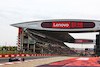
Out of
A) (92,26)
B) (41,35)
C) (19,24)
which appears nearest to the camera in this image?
(92,26)

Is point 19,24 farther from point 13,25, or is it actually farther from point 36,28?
point 36,28

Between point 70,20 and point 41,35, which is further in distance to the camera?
point 41,35

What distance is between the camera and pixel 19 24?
60.2 meters

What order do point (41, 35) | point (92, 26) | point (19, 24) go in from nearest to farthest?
point (92, 26) < point (19, 24) < point (41, 35)

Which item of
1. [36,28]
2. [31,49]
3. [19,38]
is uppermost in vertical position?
[36,28]

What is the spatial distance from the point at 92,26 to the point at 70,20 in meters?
8.01

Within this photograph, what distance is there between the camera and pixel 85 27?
5688 centimetres

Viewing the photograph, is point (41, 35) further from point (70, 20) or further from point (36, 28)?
point (70, 20)

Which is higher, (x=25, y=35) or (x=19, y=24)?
(x=19, y=24)

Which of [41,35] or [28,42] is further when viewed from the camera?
[41,35]

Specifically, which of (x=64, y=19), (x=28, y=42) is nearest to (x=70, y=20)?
(x=64, y=19)

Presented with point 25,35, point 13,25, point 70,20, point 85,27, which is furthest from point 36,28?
point 85,27

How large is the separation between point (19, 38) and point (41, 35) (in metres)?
14.5

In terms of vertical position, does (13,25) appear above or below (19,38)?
above
